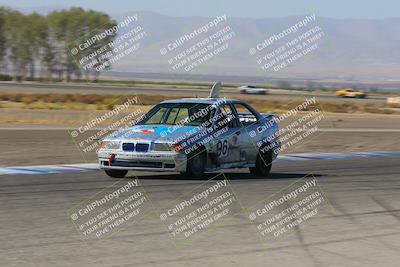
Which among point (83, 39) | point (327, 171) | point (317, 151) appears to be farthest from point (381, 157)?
point (83, 39)

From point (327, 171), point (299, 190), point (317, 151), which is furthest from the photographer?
point (317, 151)

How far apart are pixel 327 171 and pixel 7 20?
107111mm

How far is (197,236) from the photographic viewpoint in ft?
27.8

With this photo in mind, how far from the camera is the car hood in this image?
12922mm

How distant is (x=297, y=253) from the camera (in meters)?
7.68

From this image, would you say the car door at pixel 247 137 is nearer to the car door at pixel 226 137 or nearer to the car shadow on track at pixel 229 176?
the car door at pixel 226 137

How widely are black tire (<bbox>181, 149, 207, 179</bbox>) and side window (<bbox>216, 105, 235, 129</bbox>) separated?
729 mm

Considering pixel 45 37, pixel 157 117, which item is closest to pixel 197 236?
pixel 157 117

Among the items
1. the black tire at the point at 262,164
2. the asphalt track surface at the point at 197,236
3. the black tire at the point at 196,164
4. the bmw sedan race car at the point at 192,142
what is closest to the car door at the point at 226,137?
the bmw sedan race car at the point at 192,142

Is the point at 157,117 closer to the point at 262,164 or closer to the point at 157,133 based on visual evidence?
the point at 157,133

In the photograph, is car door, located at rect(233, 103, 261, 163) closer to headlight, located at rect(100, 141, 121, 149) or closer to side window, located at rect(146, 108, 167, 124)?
side window, located at rect(146, 108, 167, 124)

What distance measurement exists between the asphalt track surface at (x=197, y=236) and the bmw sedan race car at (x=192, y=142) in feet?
1.17

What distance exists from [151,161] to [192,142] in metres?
0.72

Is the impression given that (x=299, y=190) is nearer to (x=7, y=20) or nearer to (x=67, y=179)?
(x=67, y=179)
